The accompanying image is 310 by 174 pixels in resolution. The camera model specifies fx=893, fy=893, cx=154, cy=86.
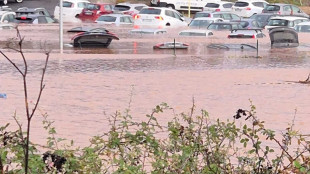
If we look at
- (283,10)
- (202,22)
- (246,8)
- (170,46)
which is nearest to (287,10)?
(283,10)

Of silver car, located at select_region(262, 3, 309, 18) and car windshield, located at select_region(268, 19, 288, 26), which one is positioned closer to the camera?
car windshield, located at select_region(268, 19, 288, 26)

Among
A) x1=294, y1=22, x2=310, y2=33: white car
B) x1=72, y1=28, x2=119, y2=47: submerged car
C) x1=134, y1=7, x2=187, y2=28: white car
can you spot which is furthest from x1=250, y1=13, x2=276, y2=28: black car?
x1=72, y1=28, x2=119, y2=47: submerged car

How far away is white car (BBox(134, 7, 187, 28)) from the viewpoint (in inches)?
1810

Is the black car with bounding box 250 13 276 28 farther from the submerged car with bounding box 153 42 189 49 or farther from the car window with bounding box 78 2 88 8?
the submerged car with bounding box 153 42 189 49

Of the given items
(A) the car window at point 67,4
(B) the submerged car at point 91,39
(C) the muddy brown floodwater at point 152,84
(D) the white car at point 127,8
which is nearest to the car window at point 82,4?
(A) the car window at point 67,4

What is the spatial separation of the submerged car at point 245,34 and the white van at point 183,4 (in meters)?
19.5

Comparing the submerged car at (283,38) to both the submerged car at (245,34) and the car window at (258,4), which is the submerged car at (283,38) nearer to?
the submerged car at (245,34)

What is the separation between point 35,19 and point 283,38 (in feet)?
54.7

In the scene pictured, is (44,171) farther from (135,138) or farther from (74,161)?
(135,138)

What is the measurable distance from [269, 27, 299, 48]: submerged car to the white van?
23241 millimetres

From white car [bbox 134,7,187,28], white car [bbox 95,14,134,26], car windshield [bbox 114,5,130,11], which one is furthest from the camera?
car windshield [bbox 114,5,130,11]

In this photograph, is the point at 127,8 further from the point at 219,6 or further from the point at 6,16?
the point at 6,16

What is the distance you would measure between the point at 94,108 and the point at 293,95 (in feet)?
14.1

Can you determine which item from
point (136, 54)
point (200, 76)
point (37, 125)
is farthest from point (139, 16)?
point (37, 125)
